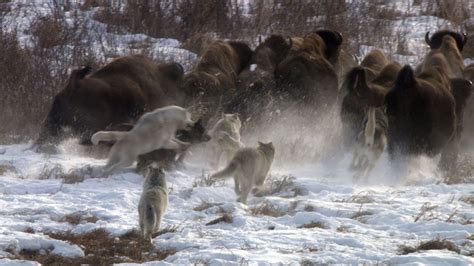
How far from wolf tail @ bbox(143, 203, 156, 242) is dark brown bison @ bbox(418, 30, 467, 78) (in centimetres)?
809

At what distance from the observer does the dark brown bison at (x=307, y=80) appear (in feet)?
47.7

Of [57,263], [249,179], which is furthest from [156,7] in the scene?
[57,263]

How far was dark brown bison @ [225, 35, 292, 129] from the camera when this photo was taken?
14.2 metres

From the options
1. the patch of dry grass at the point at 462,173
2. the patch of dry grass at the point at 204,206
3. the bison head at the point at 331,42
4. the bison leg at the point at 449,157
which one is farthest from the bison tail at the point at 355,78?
the patch of dry grass at the point at 204,206

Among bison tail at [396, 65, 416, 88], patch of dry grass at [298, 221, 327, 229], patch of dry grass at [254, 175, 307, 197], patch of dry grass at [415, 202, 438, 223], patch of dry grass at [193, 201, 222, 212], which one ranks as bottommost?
patch of dry grass at [254, 175, 307, 197]

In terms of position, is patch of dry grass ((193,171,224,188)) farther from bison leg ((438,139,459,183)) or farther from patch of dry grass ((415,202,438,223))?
bison leg ((438,139,459,183))

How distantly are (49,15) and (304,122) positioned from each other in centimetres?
797

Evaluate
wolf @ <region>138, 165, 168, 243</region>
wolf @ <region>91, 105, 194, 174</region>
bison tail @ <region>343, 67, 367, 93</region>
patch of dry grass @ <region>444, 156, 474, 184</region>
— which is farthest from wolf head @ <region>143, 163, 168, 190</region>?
bison tail @ <region>343, 67, 367, 93</region>

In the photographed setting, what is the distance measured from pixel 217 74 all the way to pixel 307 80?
4.43 ft

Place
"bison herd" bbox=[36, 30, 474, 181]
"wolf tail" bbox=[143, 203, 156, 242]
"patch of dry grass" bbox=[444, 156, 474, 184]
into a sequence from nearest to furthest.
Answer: "wolf tail" bbox=[143, 203, 156, 242] → "patch of dry grass" bbox=[444, 156, 474, 184] → "bison herd" bbox=[36, 30, 474, 181]

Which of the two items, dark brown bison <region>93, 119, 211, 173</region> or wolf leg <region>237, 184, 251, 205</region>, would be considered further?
dark brown bison <region>93, 119, 211, 173</region>

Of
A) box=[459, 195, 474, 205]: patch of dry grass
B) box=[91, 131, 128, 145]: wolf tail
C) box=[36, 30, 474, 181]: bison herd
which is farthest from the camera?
box=[36, 30, 474, 181]: bison herd

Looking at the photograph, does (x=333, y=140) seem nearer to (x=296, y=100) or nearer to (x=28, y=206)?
(x=296, y=100)

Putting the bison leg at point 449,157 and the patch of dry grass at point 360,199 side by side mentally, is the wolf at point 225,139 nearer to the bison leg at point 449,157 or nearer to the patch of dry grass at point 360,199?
the patch of dry grass at point 360,199
